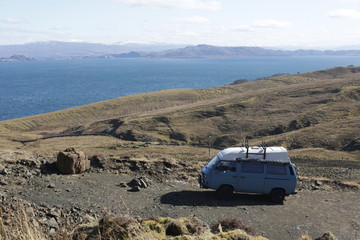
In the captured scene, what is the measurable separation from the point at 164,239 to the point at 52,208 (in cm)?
623

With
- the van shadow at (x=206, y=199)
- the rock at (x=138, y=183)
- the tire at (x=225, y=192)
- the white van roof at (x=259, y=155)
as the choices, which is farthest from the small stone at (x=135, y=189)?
the white van roof at (x=259, y=155)

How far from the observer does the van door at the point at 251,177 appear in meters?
14.8

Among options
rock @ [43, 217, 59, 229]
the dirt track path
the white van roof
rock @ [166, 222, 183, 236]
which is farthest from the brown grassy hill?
rock @ [166, 222, 183, 236]

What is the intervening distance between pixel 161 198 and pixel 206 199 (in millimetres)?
1875

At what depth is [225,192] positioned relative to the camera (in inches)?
588

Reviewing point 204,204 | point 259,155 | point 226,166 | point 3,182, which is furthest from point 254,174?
point 3,182

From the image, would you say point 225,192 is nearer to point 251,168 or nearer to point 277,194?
point 251,168

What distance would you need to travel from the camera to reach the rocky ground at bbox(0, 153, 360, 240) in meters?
12.5

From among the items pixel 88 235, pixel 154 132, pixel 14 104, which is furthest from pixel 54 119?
pixel 88 235

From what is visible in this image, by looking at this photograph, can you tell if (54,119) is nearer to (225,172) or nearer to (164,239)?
(225,172)

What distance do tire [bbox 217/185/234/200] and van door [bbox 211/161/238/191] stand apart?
0.15 meters

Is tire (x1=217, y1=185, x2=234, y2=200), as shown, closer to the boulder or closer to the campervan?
the campervan

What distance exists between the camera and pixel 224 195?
1491cm

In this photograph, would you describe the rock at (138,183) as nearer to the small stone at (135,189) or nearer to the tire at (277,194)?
the small stone at (135,189)
